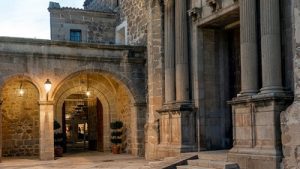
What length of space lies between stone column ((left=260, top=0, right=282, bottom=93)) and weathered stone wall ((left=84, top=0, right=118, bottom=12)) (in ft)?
38.8

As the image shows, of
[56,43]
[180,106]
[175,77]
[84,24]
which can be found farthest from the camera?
[84,24]

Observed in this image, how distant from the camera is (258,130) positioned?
306 inches

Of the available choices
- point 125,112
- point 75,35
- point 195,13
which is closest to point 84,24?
point 75,35

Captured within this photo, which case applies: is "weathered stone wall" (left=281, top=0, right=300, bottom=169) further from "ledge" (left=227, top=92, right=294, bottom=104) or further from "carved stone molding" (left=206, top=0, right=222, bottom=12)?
"carved stone molding" (left=206, top=0, right=222, bottom=12)

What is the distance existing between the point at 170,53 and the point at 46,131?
4.95 metres

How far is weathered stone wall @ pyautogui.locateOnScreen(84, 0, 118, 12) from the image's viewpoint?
63.7 ft

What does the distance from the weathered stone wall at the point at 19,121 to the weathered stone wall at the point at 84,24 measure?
347cm

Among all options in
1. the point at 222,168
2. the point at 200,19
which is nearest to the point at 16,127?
the point at 200,19

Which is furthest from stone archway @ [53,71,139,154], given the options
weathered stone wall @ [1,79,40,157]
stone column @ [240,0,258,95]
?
stone column @ [240,0,258,95]

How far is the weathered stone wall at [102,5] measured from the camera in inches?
764

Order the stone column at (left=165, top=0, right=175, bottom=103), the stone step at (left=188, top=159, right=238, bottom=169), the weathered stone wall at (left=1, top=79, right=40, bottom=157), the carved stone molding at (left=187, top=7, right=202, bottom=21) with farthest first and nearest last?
1. the weathered stone wall at (left=1, top=79, right=40, bottom=157)
2. the stone column at (left=165, top=0, right=175, bottom=103)
3. the carved stone molding at (left=187, top=7, right=202, bottom=21)
4. the stone step at (left=188, top=159, right=238, bottom=169)

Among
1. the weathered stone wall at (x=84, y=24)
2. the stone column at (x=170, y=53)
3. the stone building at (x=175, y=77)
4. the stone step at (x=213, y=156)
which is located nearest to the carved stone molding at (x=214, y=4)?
the stone building at (x=175, y=77)

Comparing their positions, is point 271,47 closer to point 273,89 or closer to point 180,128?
point 273,89

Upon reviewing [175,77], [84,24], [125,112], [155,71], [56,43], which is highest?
[84,24]
